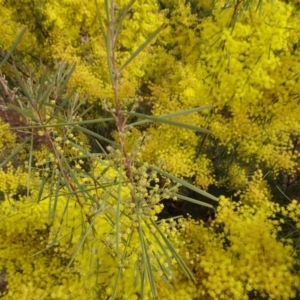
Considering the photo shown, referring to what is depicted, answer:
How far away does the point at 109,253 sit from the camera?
5.96 ft

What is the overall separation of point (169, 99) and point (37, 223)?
54.9 inches

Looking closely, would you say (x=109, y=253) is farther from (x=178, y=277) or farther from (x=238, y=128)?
(x=238, y=128)

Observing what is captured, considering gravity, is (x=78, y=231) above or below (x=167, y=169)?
below

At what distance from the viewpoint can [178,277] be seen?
2.09 meters

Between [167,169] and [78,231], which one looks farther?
[167,169]

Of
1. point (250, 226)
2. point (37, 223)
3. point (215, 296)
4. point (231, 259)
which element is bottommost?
point (37, 223)

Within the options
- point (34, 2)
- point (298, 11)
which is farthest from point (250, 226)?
point (34, 2)

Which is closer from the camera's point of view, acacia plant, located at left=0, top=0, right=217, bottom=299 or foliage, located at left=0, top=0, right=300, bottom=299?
acacia plant, located at left=0, top=0, right=217, bottom=299

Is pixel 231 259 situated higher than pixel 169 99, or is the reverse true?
pixel 169 99

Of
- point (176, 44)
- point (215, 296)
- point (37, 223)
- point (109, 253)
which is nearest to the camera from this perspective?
point (109, 253)

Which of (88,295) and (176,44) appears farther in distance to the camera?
(176,44)

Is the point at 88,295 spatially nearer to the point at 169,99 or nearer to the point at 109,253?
the point at 109,253

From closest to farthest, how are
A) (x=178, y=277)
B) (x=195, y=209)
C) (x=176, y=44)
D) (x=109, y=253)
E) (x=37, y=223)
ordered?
(x=109, y=253), (x=178, y=277), (x=37, y=223), (x=195, y=209), (x=176, y=44)

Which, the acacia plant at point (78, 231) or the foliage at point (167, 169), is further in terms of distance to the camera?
the foliage at point (167, 169)
